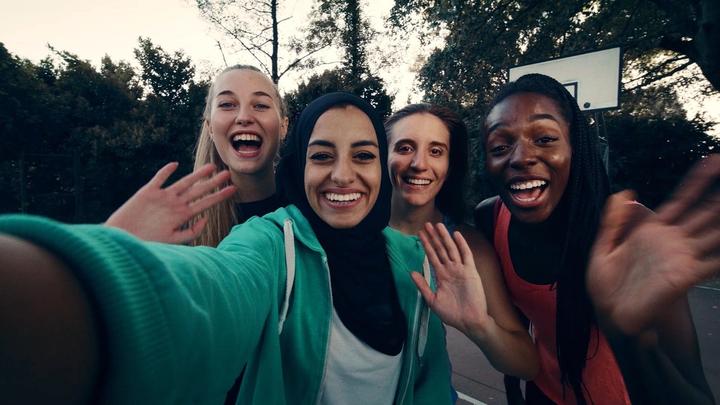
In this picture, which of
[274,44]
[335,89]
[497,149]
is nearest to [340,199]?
[497,149]

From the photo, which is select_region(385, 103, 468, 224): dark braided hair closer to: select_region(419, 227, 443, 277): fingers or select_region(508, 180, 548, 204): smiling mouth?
select_region(508, 180, 548, 204): smiling mouth

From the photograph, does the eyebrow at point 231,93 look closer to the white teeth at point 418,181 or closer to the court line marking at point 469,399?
the white teeth at point 418,181

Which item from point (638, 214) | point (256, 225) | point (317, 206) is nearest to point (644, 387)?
point (638, 214)

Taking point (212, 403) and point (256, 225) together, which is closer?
point (212, 403)

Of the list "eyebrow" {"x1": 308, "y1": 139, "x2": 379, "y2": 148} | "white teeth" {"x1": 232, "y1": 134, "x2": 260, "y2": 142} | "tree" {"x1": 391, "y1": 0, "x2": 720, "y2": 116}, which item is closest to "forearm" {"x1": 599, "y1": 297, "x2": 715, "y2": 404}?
"eyebrow" {"x1": 308, "y1": 139, "x2": 379, "y2": 148}

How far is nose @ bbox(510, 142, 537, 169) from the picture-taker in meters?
1.80

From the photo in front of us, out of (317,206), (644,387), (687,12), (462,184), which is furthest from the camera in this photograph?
(687,12)

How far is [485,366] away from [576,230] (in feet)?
12.5

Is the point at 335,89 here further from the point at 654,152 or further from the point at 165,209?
the point at 165,209

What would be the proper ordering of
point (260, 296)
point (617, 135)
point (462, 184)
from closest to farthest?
point (260, 296), point (462, 184), point (617, 135)

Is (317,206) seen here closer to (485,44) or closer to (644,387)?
(644,387)

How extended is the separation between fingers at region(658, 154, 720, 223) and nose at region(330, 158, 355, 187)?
1.07 m

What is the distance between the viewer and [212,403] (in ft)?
2.50

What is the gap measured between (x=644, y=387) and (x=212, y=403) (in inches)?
53.5
